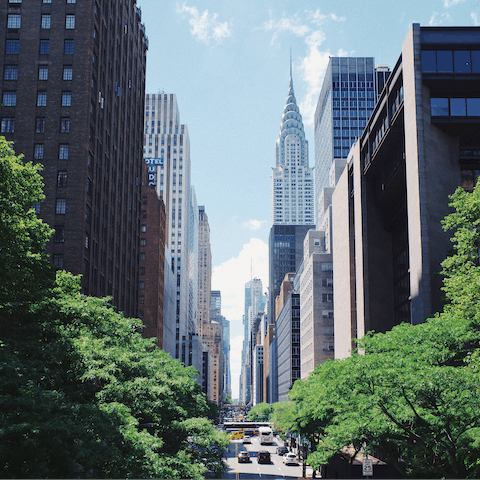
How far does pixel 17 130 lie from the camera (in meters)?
61.6

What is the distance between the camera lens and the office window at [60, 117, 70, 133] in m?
62.2

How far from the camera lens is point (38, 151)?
61469 mm

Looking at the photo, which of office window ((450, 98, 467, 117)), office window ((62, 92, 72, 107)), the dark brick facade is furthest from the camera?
the dark brick facade

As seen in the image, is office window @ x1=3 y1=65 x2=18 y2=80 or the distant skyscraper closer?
office window @ x1=3 y1=65 x2=18 y2=80

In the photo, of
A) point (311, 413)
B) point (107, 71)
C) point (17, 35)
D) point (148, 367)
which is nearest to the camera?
point (148, 367)

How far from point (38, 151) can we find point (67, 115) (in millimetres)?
4930

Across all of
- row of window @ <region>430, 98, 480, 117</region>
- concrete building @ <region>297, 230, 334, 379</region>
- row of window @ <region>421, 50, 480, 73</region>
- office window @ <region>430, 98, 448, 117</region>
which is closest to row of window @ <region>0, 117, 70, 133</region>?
row of window @ <region>421, 50, 480, 73</region>

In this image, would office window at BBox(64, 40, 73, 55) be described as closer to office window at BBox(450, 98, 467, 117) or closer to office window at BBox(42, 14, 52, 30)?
office window at BBox(42, 14, 52, 30)

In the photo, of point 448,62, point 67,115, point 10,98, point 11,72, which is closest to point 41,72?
point 11,72

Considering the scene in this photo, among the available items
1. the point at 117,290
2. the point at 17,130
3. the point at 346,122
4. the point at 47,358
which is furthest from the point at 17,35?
the point at 346,122

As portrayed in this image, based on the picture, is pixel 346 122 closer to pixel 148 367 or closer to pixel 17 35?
pixel 17 35

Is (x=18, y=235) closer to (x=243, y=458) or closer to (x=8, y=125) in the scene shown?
(x=8, y=125)

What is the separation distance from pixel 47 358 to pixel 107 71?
54.8 meters

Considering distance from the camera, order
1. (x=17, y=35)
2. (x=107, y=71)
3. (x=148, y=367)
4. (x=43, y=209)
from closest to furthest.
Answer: (x=148, y=367) < (x=43, y=209) < (x=17, y=35) < (x=107, y=71)
